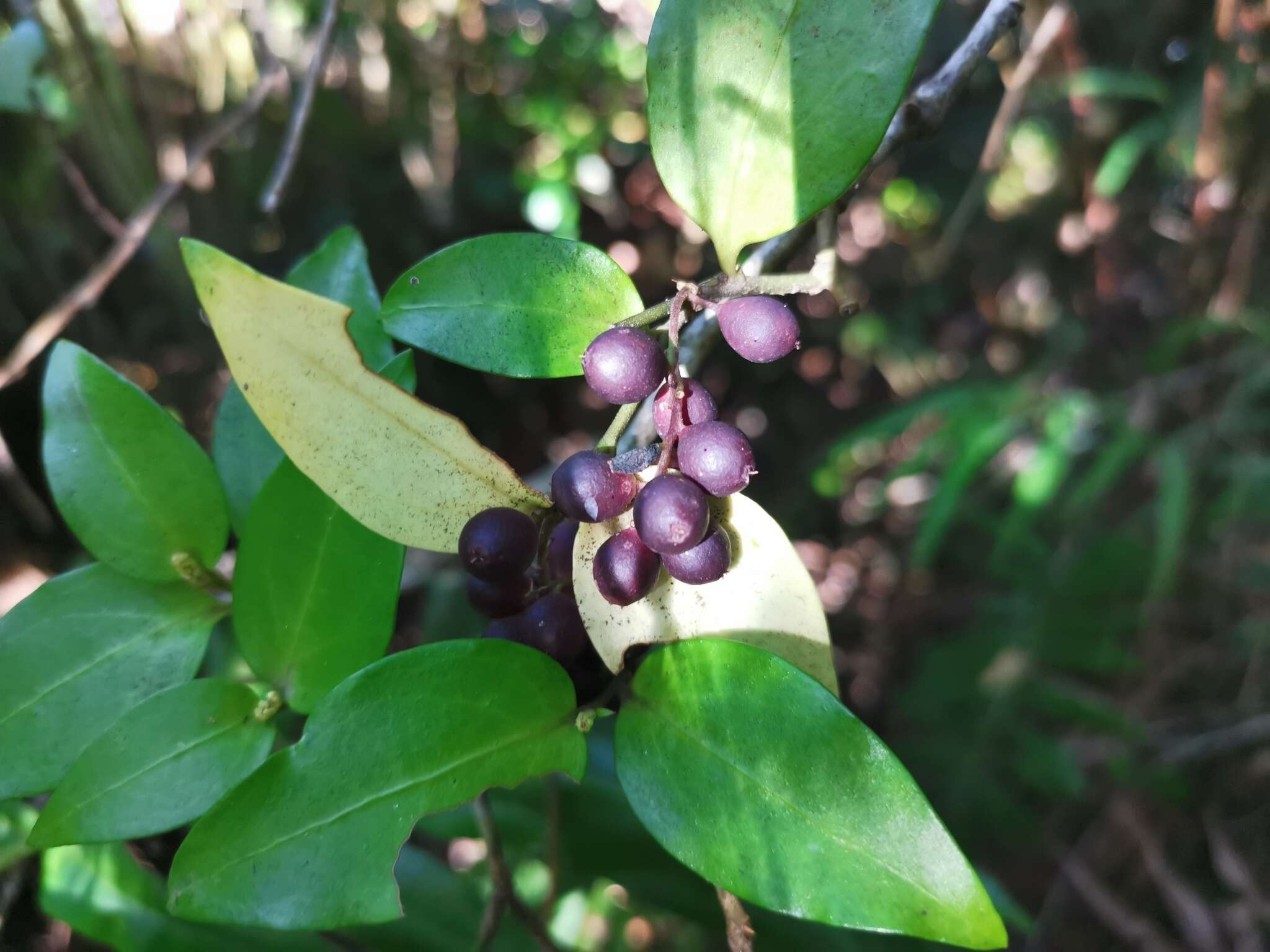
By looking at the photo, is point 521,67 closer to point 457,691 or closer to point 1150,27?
point 1150,27

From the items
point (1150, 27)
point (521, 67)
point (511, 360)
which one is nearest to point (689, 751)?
point (511, 360)

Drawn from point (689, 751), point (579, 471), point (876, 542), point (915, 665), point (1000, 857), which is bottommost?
point (1000, 857)

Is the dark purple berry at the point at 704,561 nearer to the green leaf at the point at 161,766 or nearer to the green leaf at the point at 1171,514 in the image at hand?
the green leaf at the point at 161,766

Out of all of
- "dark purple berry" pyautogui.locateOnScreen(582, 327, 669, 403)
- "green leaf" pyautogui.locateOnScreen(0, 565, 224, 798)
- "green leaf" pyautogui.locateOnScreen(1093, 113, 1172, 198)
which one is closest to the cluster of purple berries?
"dark purple berry" pyautogui.locateOnScreen(582, 327, 669, 403)

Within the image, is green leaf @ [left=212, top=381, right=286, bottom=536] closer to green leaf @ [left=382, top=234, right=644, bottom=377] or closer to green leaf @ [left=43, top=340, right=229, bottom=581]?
green leaf @ [left=43, top=340, right=229, bottom=581]

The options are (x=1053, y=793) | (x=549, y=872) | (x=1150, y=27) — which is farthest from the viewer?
(x=1150, y=27)
